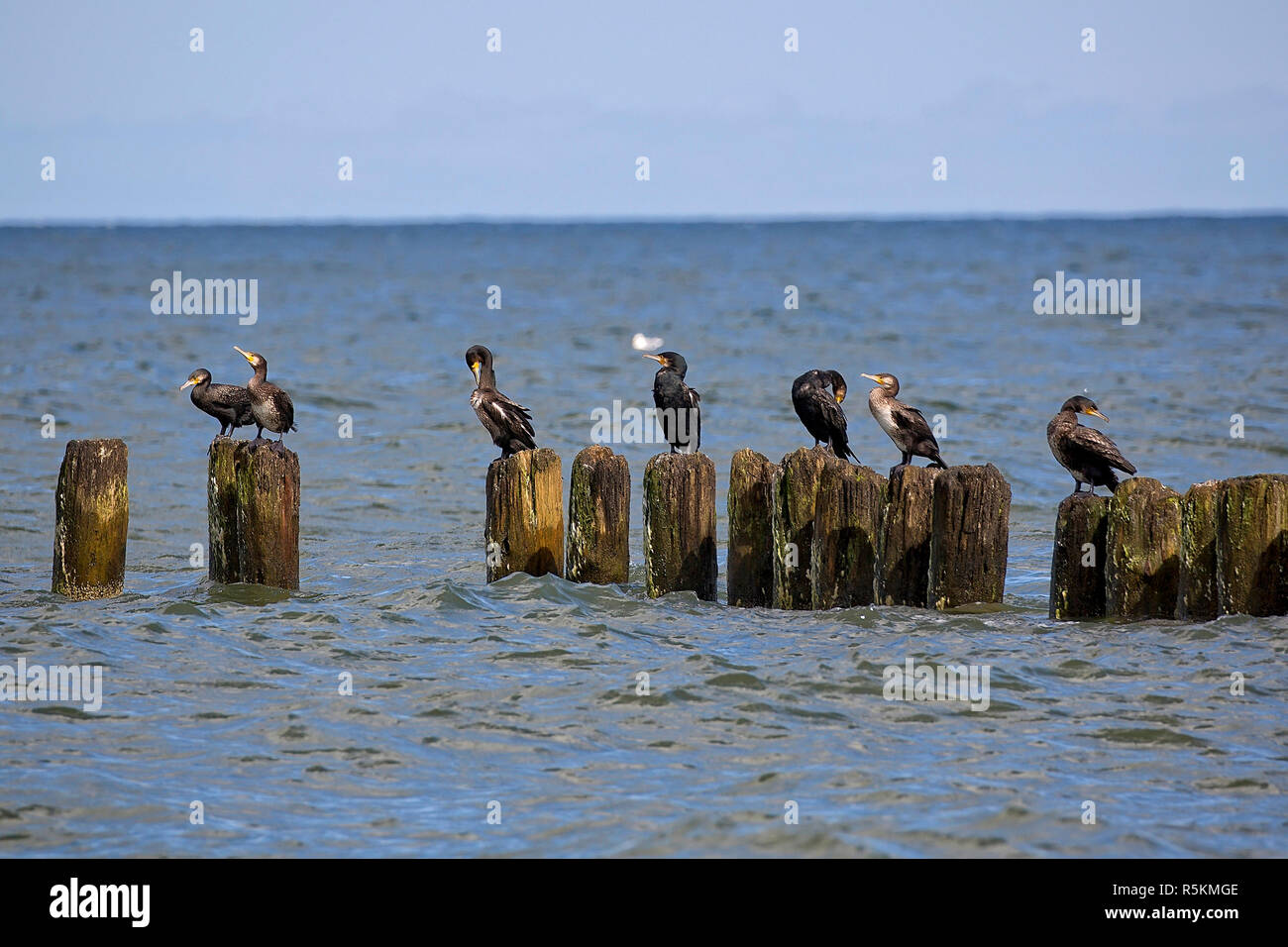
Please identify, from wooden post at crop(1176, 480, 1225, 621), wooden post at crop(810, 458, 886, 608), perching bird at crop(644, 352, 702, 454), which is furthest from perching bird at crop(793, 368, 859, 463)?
wooden post at crop(1176, 480, 1225, 621)

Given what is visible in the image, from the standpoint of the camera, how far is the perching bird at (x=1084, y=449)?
Result: 10.5 meters

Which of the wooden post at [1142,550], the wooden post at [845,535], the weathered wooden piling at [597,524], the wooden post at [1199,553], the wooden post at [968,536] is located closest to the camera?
the wooden post at [1199,553]

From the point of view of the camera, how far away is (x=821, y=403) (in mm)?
11344

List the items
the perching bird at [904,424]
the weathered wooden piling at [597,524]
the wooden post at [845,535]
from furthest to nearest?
the perching bird at [904,424], the weathered wooden piling at [597,524], the wooden post at [845,535]

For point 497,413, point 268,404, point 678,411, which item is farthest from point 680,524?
point 268,404

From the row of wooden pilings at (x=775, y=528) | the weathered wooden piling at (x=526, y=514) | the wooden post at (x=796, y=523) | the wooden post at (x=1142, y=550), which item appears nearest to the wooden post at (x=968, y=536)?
the row of wooden pilings at (x=775, y=528)

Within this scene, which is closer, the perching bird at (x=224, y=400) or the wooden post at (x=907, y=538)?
the wooden post at (x=907, y=538)

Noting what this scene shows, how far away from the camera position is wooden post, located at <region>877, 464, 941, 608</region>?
33.0 feet

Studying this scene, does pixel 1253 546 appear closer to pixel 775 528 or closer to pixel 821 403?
pixel 775 528

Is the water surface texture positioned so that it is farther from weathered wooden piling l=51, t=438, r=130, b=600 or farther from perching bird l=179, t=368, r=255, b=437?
perching bird l=179, t=368, r=255, b=437

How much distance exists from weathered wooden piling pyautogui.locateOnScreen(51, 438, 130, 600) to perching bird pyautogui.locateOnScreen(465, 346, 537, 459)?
2.64 m

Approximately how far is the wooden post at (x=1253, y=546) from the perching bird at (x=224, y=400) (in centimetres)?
705

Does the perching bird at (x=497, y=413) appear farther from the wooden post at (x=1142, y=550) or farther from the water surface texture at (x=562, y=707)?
the wooden post at (x=1142, y=550)
